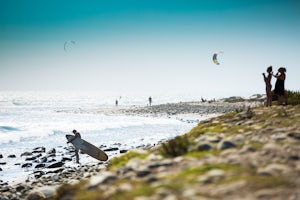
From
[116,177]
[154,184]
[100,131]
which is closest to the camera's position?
[154,184]

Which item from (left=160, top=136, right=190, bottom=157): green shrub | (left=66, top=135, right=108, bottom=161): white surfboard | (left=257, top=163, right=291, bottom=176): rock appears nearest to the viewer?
(left=257, top=163, right=291, bottom=176): rock

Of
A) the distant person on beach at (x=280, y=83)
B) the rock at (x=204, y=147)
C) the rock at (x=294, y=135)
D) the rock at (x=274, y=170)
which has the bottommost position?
the rock at (x=274, y=170)

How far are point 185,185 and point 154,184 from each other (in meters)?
0.46

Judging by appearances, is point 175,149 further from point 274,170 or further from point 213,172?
point 274,170

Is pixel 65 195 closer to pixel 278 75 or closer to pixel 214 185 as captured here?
pixel 214 185

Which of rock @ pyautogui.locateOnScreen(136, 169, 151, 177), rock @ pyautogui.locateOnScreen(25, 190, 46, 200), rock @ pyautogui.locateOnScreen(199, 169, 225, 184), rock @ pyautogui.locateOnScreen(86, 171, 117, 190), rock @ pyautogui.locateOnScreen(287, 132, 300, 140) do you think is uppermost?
rock @ pyautogui.locateOnScreen(287, 132, 300, 140)

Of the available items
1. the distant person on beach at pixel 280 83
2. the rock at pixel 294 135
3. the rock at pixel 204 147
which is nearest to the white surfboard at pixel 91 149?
the distant person on beach at pixel 280 83

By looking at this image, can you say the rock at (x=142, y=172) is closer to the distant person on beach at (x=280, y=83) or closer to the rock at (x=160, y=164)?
the rock at (x=160, y=164)

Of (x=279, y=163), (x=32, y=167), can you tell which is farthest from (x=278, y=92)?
(x=32, y=167)

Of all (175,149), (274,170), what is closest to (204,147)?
(175,149)

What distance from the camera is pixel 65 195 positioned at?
5.17 meters

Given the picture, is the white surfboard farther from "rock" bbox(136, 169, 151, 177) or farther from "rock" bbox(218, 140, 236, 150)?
"rock" bbox(136, 169, 151, 177)

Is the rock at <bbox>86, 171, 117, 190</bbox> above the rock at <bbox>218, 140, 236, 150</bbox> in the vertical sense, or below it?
below

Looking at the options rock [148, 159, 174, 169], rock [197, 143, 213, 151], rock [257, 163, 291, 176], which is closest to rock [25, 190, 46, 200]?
rock [148, 159, 174, 169]
